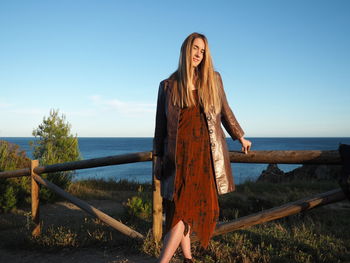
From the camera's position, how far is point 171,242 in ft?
8.95

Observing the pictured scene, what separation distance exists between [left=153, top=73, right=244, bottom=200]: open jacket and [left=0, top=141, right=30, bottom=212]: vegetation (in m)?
5.91

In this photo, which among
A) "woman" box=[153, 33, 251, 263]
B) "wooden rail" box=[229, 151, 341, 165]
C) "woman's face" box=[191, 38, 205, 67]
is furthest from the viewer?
"woman's face" box=[191, 38, 205, 67]

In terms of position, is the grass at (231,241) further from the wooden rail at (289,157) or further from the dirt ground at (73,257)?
the wooden rail at (289,157)

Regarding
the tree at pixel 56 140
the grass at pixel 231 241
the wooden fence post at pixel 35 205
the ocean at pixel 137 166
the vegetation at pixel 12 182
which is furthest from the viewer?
the ocean at pixel 137 166

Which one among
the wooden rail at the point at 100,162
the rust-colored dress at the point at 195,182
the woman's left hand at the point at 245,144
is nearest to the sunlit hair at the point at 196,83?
the rust-colored dress at the point at 195,182

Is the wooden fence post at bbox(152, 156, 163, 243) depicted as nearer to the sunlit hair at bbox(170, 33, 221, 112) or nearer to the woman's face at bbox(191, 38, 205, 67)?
the sunlit hair at bbox(170, 33, 221, 112)

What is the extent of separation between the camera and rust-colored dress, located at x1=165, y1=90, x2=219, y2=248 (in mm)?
2713

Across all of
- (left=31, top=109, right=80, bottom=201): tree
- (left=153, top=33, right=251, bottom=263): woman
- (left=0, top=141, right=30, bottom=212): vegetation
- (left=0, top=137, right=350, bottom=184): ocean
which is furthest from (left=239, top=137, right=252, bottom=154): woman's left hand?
(left=31, top=109, right=80, bottom=201): tree

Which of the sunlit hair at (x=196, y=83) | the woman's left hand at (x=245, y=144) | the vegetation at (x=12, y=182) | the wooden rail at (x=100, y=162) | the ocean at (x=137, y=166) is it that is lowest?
the ocean at (x=137, y=166)

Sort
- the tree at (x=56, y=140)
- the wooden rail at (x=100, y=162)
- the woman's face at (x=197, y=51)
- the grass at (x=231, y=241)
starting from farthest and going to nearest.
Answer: the tree at (x=56, y=140)
the wooden rail at (x=100, y=162)
the grass at (x=231, y=241)
the woman's face at (x=197, y=51)

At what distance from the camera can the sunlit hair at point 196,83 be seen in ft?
9.14

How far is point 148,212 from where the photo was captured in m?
6.16

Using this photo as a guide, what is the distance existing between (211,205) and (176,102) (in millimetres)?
919

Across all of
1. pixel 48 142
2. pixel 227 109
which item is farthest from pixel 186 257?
pixel 48 142
